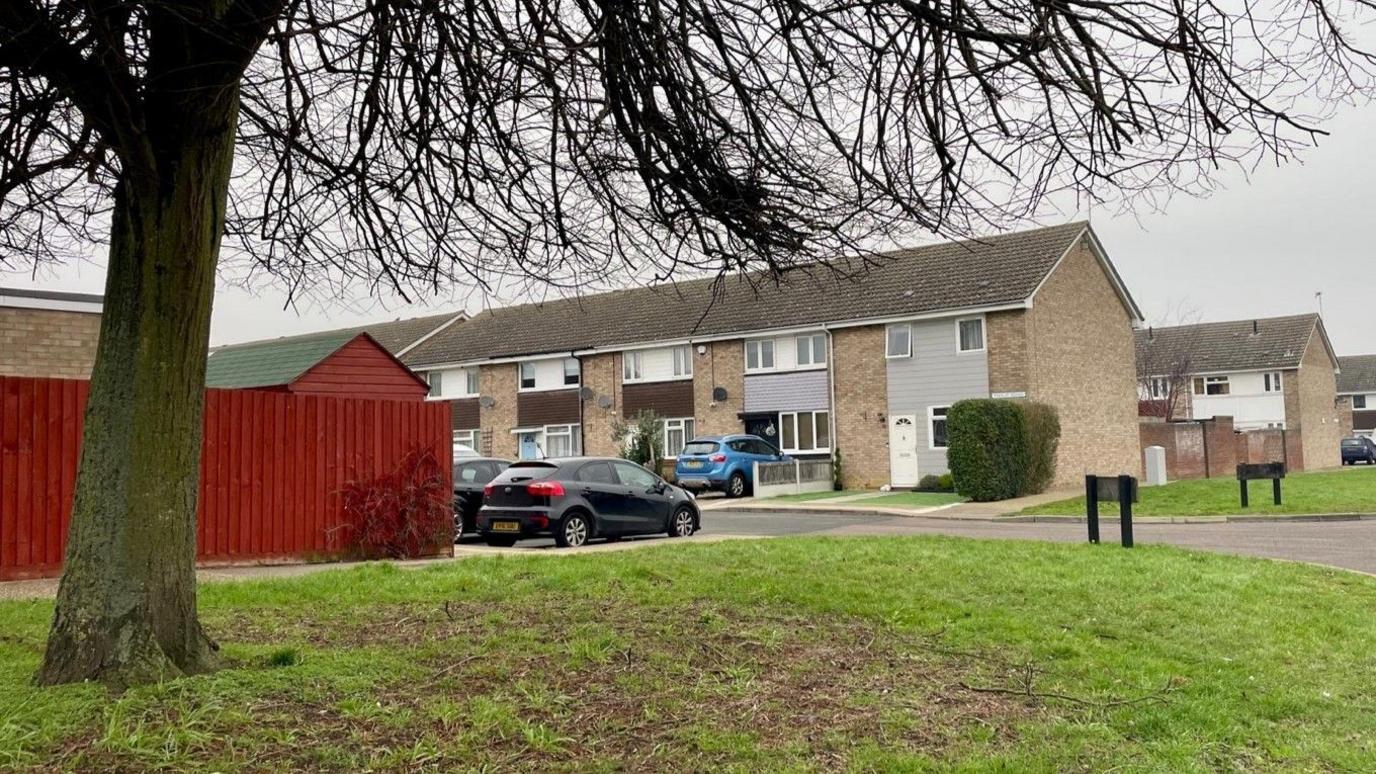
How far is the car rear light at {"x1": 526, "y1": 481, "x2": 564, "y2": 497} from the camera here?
53.5ft

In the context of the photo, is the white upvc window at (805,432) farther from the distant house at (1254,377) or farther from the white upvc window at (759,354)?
the distant house at (1254,377)

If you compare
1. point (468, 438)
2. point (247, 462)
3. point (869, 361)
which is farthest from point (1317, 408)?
point (247, 462)

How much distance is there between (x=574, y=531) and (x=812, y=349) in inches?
758

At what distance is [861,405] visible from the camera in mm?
33250

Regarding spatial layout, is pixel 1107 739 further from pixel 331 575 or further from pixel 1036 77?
pixel 331 575

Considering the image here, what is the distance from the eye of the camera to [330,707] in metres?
4.91

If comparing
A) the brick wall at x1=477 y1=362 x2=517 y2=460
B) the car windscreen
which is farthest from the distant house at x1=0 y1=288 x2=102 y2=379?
the brick wall at x1=477 y1=362 x2=517 y2=460

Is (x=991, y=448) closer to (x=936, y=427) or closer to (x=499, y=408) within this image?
(x=936, y=427)

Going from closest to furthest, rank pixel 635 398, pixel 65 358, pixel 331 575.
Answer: pixel 331 575
pixel 65 358
pixel 635 398

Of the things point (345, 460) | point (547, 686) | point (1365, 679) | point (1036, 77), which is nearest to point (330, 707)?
point (547, 686)

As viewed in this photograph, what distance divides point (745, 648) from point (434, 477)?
833 centimetres

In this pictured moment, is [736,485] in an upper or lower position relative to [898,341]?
lower

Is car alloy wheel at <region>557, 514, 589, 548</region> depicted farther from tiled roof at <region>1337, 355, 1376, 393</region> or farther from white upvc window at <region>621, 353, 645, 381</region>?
tiled roof at <region>1337, 355, 1376, 393</region>

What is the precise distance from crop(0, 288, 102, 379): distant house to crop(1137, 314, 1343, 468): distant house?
4491 cm
